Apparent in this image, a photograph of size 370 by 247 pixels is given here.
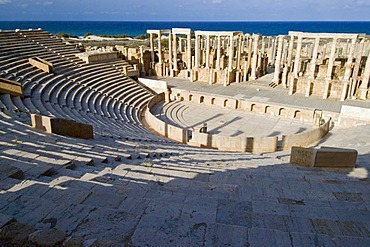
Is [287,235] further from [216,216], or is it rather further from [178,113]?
[178,113]

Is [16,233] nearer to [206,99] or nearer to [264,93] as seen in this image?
[206,99]

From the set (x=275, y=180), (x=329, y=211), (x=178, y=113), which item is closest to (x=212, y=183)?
(x=275, y=180)

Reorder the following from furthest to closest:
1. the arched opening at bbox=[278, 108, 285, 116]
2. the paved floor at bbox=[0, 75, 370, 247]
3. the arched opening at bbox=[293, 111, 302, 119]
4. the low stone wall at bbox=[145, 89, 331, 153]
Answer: the arched opening at bbox=[278, 108, 285, 116], the arched opening at bbox=[293, 111, 302, 119], the low stone wall at bbox=[145, 89, 331, 153], the paved floor at bbox=[0, 75, 370, 247]

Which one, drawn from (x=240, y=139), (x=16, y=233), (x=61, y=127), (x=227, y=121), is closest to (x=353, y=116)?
(x=227, y=121)

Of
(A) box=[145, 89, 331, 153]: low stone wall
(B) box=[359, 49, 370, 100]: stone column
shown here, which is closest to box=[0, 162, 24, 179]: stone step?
(A) box=[145, 89, 331, 153]: low stone wall

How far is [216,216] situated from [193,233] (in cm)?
65

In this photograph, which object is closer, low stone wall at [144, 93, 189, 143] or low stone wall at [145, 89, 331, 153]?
low stone wall at [145, 89, 331, 153]

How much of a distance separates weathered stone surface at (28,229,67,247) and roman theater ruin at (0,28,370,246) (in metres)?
0.01

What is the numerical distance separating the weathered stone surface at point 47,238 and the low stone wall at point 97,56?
68.9 feet

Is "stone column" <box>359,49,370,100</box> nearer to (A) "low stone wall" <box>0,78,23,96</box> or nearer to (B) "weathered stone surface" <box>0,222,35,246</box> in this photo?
(A) "low stone wall" <box>0,78,23,96</box>

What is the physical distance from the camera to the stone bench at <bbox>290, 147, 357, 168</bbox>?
298 inches

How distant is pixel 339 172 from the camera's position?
7.40m

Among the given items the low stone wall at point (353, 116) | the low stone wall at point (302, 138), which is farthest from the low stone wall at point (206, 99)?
the low stone wall at point (302, 138)

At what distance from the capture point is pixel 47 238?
2.73 m
